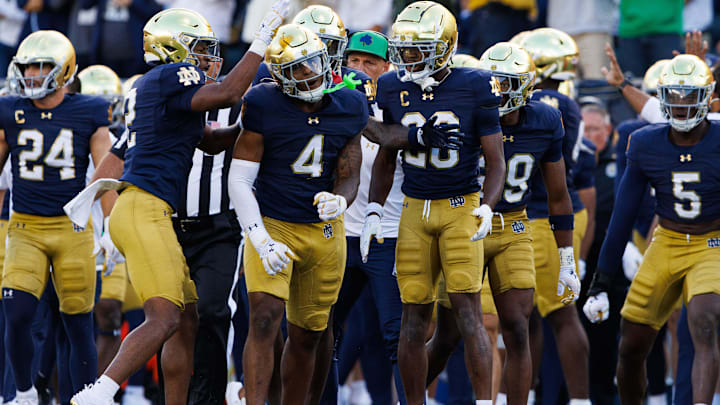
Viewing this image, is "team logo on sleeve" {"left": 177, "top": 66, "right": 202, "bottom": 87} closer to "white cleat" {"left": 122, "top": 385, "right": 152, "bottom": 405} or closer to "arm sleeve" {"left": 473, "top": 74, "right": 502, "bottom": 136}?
"arm sleeve" {"left": 473, "top": 74, "right": 502, "bottom": 136}

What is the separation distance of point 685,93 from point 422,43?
61.5 inches

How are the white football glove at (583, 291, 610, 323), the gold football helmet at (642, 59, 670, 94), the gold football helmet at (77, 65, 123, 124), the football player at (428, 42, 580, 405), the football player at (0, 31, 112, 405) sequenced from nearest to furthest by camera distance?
1. the football player at (428, 42, 580, 405)
2. the white football glove at (583, 291, 610, 323)
3. the football player at (0, 31, 112, 405)
4. the gold football helmet at (642, 59, 670, 94)
5. the gold football helmet at (77, 65, 123, 124)

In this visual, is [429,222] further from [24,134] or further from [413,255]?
[24,134]

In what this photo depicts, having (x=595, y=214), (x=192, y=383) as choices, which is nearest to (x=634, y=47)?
(x=595, y=214)

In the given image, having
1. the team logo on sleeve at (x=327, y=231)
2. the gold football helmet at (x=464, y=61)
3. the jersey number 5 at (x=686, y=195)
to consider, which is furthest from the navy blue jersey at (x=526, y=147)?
the team logo on sleeve at (x=327, y=231)

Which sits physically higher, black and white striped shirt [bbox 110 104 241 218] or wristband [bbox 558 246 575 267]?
black and white striped shirt [bbox 110 104 241 218]

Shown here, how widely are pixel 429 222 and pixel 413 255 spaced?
192mm

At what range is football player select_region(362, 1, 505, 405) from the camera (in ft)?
19.0

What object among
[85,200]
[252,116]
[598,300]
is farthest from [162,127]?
[598,300]

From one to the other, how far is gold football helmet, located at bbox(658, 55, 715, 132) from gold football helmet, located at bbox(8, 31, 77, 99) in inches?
140

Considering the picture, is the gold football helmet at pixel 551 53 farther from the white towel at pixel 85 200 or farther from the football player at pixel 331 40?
the white towel at pixel 85 200

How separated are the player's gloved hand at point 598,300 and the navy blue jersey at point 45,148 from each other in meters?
3.15

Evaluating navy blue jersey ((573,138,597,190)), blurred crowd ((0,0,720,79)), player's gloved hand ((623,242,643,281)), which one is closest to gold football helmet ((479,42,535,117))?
navy blue jersey ((573,138,597,190))

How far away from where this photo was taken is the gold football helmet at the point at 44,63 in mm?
6938
